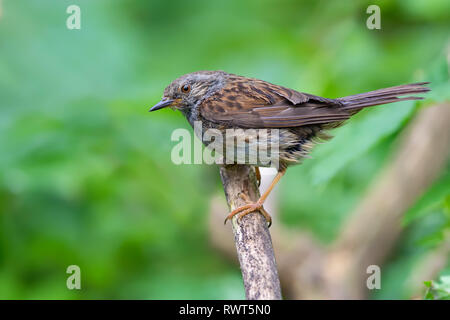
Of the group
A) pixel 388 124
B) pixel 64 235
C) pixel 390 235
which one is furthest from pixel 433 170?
pixel 64 235

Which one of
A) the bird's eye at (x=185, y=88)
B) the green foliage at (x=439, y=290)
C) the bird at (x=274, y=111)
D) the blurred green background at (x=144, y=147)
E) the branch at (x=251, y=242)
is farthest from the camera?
the blurred green background at (x=144, y=147)

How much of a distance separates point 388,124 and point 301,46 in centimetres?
496

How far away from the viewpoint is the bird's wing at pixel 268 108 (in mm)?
4266

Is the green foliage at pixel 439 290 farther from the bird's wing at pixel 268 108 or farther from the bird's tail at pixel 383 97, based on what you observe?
the bird's wing at pixel 268 108

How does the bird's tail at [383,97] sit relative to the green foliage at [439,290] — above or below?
above

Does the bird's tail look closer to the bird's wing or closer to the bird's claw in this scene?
the bird's wing

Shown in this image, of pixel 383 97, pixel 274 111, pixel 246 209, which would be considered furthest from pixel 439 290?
pixel 274 111

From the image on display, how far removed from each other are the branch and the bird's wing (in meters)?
0.38

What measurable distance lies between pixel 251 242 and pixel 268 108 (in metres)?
1.39

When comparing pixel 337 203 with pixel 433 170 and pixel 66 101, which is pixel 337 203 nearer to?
pixel 433 170

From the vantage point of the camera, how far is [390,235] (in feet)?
19.2

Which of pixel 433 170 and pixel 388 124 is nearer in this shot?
pixel 388 124

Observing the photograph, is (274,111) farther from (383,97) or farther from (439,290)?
(439,290)

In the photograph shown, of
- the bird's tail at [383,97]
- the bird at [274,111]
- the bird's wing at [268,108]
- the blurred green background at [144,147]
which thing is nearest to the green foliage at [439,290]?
the blurred green background at [144,147]
